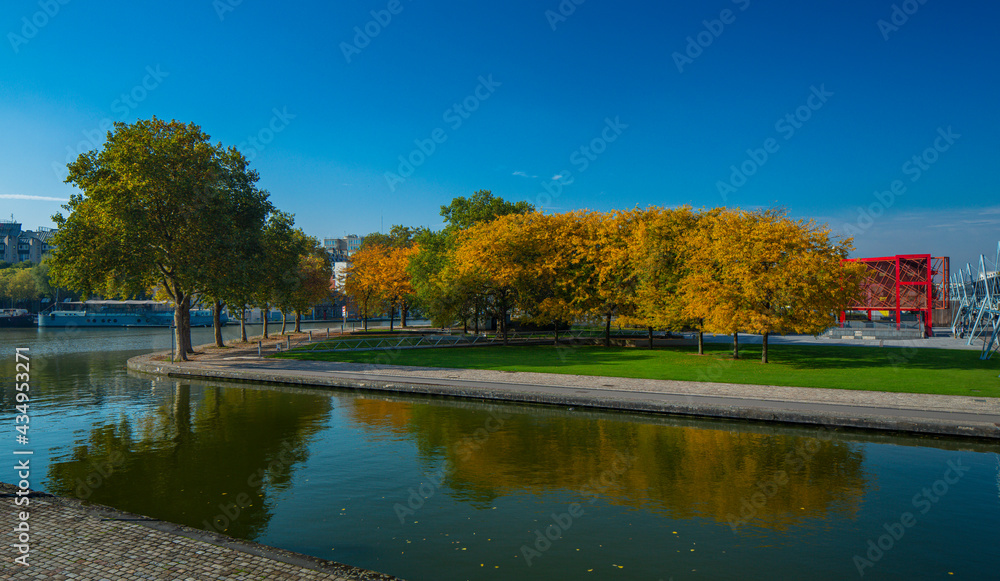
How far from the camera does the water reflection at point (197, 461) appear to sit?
1215 centimetres

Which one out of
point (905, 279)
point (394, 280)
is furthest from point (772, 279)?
point (905, 279)

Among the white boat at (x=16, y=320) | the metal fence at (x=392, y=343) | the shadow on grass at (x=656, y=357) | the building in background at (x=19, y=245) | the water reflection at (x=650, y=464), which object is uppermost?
the building in background at (x=19, y=245)

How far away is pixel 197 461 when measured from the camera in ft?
52.1

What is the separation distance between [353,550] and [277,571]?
7.16 ft

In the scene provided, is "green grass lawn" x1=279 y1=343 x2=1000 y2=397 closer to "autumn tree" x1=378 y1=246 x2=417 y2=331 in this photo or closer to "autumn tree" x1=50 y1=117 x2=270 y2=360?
"autumn tree" x1=50 y1=117 x2=270 y2=360

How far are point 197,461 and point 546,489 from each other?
31.8 ft

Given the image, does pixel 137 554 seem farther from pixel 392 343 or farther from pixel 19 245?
pixel 19 245

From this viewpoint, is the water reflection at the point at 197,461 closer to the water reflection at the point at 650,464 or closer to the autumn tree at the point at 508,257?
the water reflection at the point at 650,464

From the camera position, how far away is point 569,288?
1902 inches

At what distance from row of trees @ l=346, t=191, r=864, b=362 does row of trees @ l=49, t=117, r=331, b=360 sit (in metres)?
17.6

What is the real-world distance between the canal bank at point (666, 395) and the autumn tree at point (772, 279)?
8.45 meters

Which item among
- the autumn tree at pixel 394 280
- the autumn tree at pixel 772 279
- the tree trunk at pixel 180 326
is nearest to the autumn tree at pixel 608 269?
the autumn tree at pixel 772 279

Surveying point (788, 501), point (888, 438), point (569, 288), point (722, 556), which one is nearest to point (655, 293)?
point (569, 288)

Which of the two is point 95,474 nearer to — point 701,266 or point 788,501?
point 788,501
